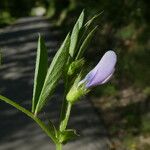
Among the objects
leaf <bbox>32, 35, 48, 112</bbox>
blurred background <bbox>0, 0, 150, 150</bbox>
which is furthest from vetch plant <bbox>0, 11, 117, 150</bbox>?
blurred background <bbox>0, 0, 150, 150</bbox>

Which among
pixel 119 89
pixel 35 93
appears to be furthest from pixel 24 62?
pixel 35 93

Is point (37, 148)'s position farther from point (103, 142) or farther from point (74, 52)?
point (74, 52)

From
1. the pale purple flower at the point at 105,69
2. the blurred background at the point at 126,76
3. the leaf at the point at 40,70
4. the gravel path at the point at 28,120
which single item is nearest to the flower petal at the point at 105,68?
the pale purple flower at the point at 105,69

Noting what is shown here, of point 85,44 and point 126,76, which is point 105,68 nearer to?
point 85,44

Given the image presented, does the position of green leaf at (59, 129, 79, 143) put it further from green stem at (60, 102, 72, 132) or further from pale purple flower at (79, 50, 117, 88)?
pale purple flower at (79, 50, 117, 88)

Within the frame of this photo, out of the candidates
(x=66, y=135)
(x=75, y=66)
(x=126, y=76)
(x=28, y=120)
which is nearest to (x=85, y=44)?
(x=75, y=66)
